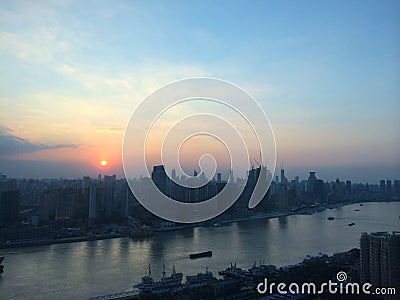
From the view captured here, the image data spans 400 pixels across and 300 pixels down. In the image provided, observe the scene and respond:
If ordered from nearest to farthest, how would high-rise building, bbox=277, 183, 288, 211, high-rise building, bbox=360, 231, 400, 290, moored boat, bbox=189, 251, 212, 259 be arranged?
high-rise building, bbox=360, 231, 400, 290 < moored boat, bbox=189, 251, 212, 259 < high-rise building, bbox=277, 183, 288, 211

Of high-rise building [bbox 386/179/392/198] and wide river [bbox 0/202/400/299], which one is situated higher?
high-rise building [bbox 386/179/392/198]

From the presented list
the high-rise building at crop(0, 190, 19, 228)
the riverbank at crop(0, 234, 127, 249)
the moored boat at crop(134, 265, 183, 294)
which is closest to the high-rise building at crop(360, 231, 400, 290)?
the moored boat at crop(134, 265, 183, 294)

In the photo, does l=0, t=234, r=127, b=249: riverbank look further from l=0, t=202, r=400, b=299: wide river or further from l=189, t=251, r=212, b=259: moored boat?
l=189, t=251, r=212, b=259: moored boat

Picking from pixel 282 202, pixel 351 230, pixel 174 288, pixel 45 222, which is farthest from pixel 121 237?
pixel 282 202

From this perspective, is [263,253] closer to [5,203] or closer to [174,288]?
[174,288]

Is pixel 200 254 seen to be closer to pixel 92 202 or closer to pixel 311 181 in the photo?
pixel 92 202

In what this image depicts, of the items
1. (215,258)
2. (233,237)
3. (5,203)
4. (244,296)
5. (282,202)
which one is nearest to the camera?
(244,296)

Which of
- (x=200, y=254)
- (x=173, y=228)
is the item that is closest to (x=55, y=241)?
(x=173, y=228)
